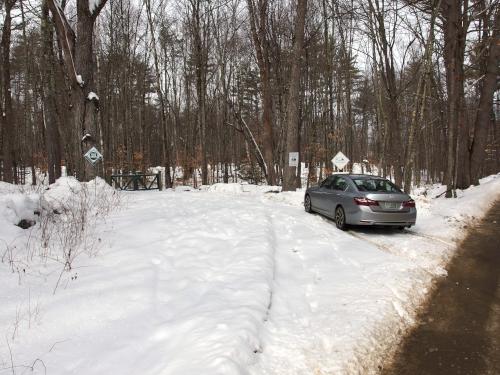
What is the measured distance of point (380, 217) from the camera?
30.5ft

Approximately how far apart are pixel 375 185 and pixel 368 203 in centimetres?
101

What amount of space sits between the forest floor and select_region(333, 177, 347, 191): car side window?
3774 millimetres

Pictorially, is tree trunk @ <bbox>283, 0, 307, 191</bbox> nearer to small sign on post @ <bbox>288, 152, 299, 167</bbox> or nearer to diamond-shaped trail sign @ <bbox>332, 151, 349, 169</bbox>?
small sign on post @ <bbox>288, 152, 299, 167</bbox>

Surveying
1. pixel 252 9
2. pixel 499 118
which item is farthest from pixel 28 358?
pixel 499 118

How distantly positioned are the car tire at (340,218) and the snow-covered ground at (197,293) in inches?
23.3

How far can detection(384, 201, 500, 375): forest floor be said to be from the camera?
3.88 meters

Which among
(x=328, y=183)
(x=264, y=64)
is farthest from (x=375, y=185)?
(x=264, y=64)

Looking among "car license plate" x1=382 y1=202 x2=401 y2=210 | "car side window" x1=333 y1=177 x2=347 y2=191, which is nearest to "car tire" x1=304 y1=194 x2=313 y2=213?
"car side window" x1=333 y1=177 x2=347 y2=191

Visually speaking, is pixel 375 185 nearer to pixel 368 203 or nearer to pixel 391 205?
pixel 391 205

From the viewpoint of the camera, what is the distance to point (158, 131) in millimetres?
50125

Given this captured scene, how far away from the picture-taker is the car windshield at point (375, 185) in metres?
9.90

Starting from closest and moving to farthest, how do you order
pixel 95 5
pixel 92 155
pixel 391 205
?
pixel 391 205, pixel 95 5, pixel 92 155

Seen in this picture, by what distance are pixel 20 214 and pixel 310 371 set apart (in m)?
Result: 5.83

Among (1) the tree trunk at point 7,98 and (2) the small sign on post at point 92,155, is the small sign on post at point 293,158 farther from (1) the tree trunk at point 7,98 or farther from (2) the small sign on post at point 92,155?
(1) the tree trunk at point 7,98
